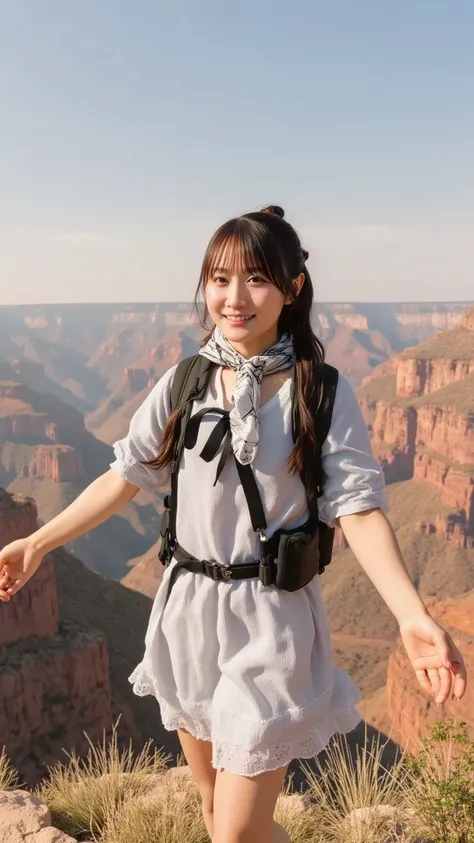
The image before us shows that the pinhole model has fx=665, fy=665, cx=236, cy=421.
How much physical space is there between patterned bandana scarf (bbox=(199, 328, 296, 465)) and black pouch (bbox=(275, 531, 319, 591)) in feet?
→ 1.15

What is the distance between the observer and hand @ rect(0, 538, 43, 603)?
3113 millimetres

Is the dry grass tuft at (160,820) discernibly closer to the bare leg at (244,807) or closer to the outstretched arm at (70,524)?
the bare leg at (244,807)

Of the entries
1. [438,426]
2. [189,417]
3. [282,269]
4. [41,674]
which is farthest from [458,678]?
[438,426]

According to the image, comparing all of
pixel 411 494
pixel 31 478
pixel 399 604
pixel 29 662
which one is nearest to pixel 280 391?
pixel 399 604

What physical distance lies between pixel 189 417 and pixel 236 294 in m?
0.55

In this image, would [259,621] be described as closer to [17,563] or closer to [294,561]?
[294,561]

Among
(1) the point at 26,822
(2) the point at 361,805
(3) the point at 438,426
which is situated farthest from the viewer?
(3) the point at 438,426

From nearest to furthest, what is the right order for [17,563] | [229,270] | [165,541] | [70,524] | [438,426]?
[229,270]
[165,541]
[70,524]
[17,563]
[438,426]

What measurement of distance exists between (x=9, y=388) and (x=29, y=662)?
11143 cm

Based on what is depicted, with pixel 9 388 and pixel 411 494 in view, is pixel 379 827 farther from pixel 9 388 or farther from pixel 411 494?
pixel 9 388

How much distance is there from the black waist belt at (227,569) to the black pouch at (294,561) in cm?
4

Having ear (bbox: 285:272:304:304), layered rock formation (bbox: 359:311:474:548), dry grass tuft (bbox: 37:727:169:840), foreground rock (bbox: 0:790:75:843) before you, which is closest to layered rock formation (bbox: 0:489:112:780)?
dry grass tuft (bbox: 37:727:169:840)

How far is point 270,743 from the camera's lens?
2.55m

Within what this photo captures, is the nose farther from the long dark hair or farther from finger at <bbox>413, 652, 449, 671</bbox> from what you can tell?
finger at <bbox>413, 652, 449, 671</bbox>
